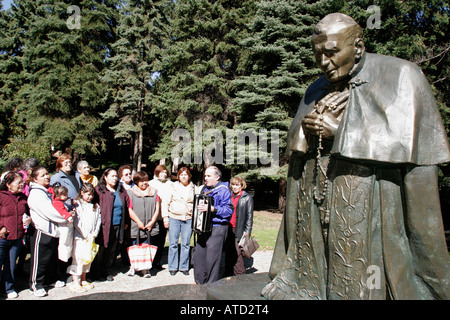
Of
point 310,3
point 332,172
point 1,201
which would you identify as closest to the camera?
point 332,172

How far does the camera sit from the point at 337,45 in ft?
7.09

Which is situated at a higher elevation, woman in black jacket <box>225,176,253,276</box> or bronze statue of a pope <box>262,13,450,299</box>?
bronze statue of a pope <box>262,13,450,299</box>


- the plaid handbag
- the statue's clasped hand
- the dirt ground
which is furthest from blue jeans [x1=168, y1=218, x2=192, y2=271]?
the statue's clasped hand

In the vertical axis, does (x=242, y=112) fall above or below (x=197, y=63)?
below

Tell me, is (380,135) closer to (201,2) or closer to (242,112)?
(242,112)

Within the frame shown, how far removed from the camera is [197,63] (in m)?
20.2

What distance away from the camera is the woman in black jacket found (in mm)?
5941

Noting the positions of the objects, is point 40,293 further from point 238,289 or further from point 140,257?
point 238,289

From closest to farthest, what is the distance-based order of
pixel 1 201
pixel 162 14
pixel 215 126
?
1. pixel 1 201
2. pixel 215 126
3. pixel 162 14

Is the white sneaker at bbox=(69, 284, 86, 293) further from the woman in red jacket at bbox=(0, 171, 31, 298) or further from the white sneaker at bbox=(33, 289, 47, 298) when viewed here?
the woman in red jacket at bbox=(0, 171, 31, 298)

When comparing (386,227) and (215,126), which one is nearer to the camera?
(386,227)

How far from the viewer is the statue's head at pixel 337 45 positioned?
2.15 m

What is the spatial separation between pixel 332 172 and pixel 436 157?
2.07ft

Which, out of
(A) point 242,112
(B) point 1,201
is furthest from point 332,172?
(A) point 242,112
